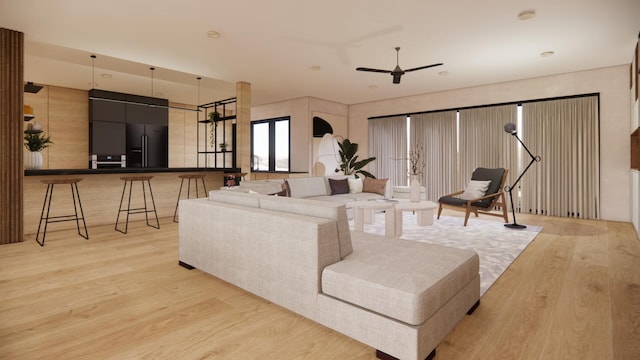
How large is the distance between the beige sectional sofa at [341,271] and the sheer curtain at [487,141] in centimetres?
523

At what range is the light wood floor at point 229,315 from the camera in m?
1.79

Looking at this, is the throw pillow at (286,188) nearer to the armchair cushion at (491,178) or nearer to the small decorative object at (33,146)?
the armchair cushion at (491,178)

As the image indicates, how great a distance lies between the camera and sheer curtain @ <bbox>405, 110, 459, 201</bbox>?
7.49 metres

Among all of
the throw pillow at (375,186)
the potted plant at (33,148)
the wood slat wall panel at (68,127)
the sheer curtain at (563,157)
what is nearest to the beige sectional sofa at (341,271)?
the potted plant at (33,148)

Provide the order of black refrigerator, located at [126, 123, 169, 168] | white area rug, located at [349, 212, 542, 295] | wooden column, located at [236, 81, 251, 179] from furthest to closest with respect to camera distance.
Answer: black refrigerator, located at [126, 123, 169, 168]
wooden column, located at [236, 81, 251, 179]
white area rug, located at [349, 212, 542, 295]

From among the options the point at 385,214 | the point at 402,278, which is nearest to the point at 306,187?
the point at 385,214

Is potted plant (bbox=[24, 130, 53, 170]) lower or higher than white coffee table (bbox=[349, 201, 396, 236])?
higher

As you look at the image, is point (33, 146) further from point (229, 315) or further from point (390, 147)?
point (390, 147)

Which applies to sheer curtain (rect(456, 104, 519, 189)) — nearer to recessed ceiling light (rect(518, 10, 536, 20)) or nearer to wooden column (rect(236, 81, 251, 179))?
recessed ceiling light (rect(518, 10, 536, 20))

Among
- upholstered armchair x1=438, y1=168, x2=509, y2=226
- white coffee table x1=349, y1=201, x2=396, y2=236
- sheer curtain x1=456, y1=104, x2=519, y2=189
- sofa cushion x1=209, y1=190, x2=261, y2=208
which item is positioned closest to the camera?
sofa cushion x1=209, y1=190, x2=261, y2=208

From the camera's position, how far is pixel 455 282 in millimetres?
1922

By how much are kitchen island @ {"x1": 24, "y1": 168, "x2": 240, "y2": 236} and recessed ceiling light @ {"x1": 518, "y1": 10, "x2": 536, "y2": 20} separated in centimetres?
501

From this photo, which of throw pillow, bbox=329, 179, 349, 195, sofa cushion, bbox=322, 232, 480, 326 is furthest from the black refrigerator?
sofa cushion, bbox=322, 232, 480, 326

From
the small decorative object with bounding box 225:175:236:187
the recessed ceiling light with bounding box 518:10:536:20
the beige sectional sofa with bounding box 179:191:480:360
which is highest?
the recessed ceiling light with bounding box 518:10:536:20
